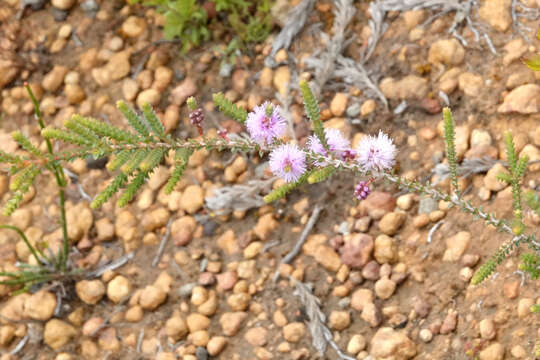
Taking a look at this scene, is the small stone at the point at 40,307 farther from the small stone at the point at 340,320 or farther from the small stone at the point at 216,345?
the small stone at the point at 340,320

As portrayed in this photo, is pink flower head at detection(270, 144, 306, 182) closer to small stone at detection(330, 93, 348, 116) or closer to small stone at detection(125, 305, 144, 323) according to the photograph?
small stone at detection(330, 93, 348, 116)

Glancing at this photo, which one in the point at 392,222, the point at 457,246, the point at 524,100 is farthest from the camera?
the point at 392,222

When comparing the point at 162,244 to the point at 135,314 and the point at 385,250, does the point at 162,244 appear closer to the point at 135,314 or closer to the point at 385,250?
the point at 135,314

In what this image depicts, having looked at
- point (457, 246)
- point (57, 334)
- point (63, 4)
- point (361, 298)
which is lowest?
point (57, 334)

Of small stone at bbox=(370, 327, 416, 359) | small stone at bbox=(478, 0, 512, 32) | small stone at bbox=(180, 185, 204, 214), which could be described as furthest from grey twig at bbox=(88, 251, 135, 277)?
small stone at bbox=(478, 0, 512, 32)

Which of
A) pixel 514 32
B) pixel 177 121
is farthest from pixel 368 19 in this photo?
pixel 177 121

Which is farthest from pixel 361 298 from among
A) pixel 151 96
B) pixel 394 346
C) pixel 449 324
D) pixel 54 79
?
pixel 54 79

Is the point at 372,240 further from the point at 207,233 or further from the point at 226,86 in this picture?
the point at 226,86
